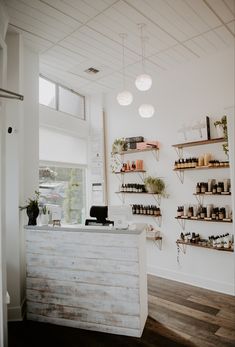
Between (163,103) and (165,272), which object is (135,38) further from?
(165,272)

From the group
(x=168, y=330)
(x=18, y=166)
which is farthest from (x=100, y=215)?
(x=168, y=330)

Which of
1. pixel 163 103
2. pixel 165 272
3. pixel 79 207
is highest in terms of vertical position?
pixel 163 103

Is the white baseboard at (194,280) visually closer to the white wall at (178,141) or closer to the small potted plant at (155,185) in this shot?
the white wall at (178,141)

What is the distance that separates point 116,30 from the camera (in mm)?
3115

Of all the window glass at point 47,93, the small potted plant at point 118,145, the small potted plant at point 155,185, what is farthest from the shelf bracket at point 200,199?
the window glass at point 47,93

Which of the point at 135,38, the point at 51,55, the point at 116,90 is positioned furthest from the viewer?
the point at 116,90

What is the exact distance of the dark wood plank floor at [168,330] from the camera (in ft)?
8.02

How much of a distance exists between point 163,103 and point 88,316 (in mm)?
3454

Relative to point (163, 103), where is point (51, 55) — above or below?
above

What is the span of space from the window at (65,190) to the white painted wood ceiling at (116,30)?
1781 mm

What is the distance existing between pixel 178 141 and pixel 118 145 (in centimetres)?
121

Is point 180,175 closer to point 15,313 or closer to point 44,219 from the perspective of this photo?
point 44,219

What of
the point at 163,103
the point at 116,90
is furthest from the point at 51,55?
the point at 163,103

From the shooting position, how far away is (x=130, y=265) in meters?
2.55
